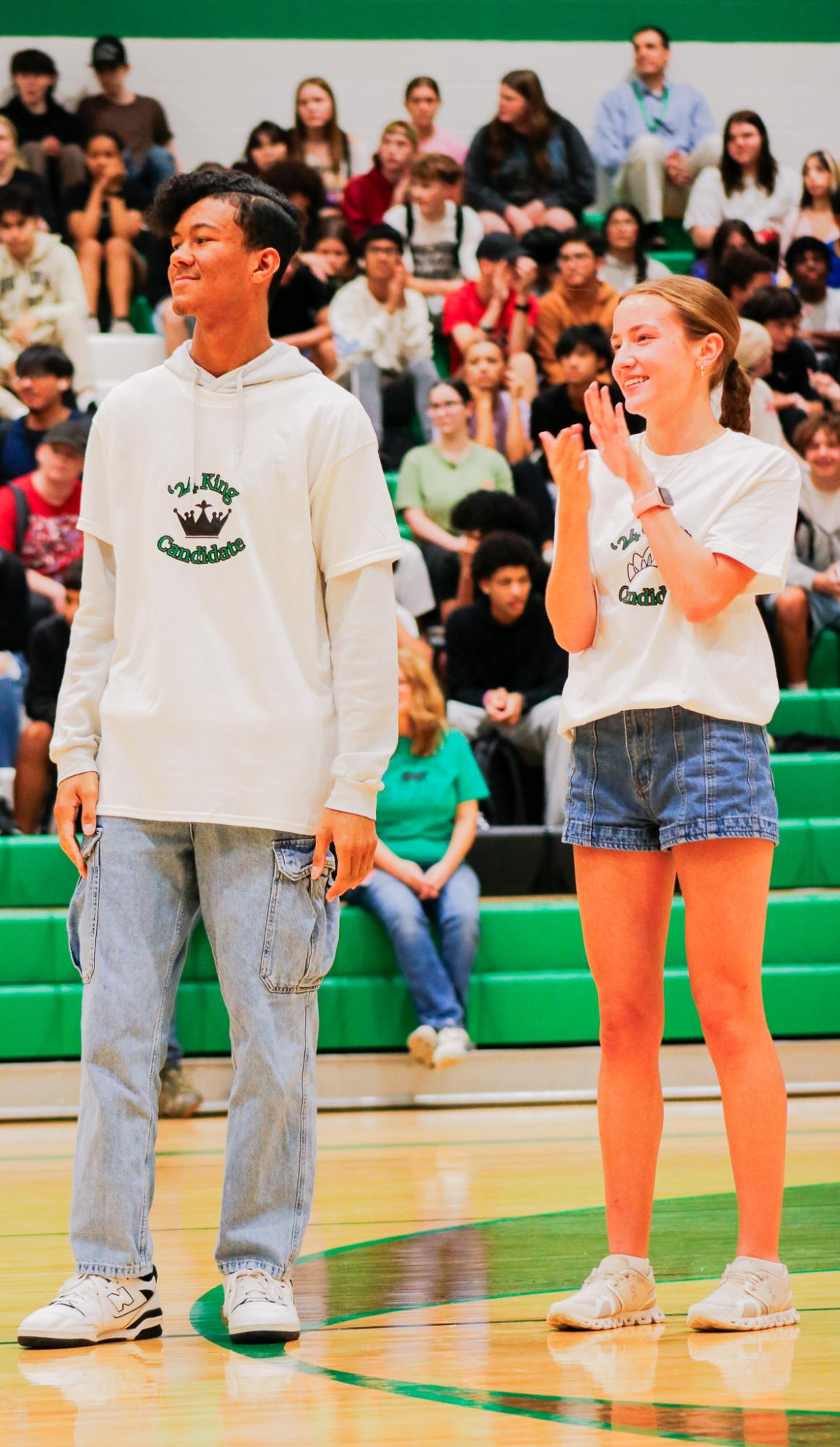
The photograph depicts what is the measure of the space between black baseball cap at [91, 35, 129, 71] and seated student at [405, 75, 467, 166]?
4.98ft

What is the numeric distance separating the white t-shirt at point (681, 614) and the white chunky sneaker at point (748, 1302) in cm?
71

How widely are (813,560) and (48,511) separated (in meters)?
2.81

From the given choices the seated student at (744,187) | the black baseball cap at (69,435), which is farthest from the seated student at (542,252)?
the black baseball cap at (69,435)

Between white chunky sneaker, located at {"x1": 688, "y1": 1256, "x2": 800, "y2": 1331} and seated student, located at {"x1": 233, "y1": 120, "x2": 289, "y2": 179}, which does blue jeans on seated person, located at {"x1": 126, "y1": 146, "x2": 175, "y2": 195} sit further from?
white chunky sneaker, located at {"x1": 688, "y1": 1256, "x2": 800, "y2": 1331}

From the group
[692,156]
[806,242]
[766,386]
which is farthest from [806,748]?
[692,156]

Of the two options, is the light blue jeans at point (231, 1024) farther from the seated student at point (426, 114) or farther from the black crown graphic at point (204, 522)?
the seated student at point (426, 114)

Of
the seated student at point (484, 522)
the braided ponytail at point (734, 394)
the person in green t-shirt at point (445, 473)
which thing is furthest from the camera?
the person in green t-shirt at point (445, 473)

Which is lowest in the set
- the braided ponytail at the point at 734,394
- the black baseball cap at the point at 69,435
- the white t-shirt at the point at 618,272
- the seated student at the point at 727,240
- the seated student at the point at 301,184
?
the braided ponytail at the point at 734,394

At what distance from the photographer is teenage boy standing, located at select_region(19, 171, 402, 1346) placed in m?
2.30

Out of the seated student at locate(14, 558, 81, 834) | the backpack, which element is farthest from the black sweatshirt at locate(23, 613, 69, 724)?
Answer: the backpack

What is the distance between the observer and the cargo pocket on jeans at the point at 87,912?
2336mm

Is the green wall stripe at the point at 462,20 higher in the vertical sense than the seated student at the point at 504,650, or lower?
higher

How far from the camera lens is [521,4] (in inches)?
416

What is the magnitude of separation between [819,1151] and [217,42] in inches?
328
